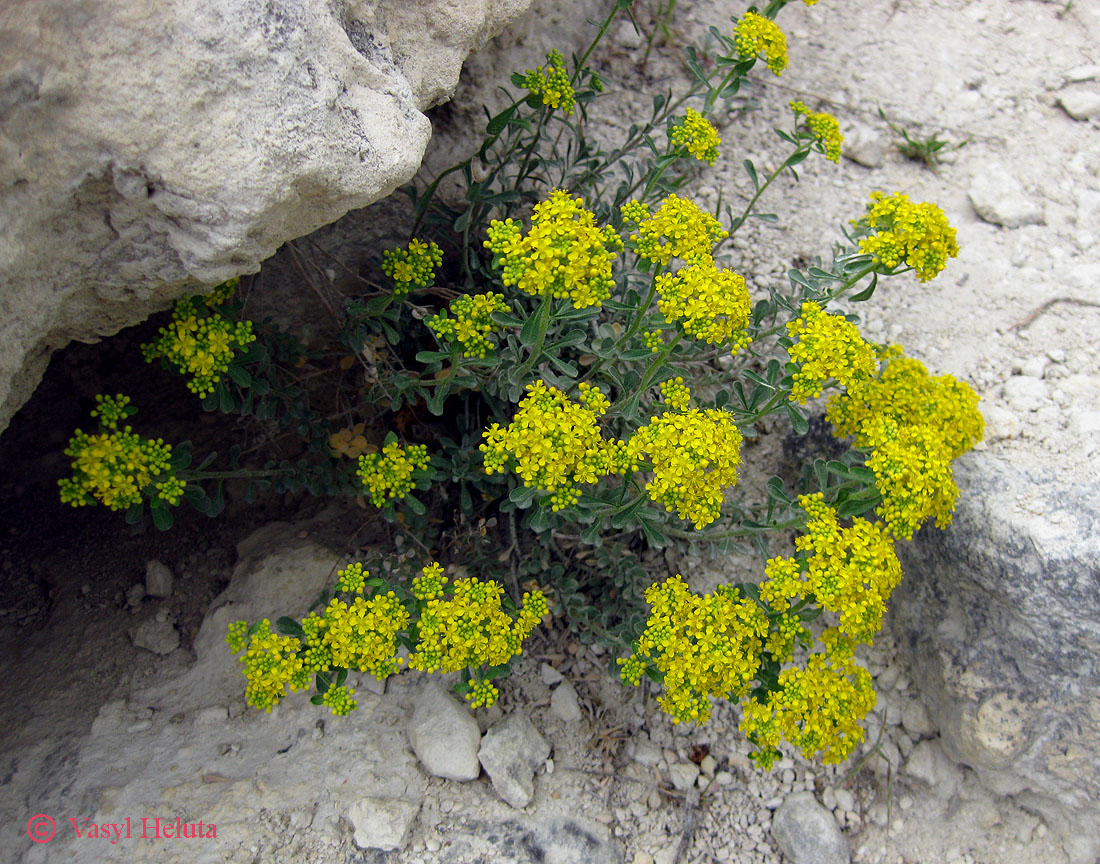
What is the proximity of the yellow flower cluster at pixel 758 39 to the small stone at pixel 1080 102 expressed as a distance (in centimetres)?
225

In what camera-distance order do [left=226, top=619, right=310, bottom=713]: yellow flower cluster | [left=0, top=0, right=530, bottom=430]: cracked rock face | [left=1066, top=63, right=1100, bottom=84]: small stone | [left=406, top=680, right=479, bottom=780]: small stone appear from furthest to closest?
[left=1066, top=63, right=1100, bottom=84]: small stone
[left=406, top=680, right=479, bottom=780]: small stone
[left=226, top=619, right=310, bottom=713]: yellow flower cluster
[left=0, top=0, right=530, bottom=430]: cracked rock face

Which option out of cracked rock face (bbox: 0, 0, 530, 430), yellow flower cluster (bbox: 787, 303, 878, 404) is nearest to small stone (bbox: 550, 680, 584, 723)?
yellow flower cluster (bbox: 787, 303, 878, 404)

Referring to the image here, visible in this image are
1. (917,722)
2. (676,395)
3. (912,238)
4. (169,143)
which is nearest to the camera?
(169,143)

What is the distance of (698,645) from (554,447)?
0.81m

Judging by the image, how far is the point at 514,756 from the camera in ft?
9.52

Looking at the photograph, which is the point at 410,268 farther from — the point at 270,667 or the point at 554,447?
the point at 270,667

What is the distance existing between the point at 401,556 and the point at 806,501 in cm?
171

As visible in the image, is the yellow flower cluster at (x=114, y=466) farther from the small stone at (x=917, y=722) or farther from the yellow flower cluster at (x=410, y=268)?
the small stone at (x=917, y=722)

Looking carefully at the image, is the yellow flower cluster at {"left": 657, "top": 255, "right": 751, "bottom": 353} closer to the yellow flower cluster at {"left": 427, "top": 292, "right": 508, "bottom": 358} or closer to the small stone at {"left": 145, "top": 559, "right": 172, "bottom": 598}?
the yellow flower cluster at {"left": 427, "top": 292, "right": 508, "bottom": 358}

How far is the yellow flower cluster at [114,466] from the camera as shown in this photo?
2.47m

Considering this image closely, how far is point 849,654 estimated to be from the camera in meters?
2.73

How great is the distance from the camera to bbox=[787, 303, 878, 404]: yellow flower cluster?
8.38 ft

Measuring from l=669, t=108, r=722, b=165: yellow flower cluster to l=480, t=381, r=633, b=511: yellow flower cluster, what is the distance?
1156 millimetres

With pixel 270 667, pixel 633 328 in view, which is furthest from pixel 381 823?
pixel 633 328
